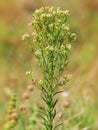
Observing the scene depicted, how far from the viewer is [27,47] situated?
946 centimetres

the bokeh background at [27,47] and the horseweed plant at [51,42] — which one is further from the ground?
the bokeh background at [27,47]

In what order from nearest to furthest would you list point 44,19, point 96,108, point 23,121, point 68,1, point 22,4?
point 44,19
point 23,121
point 96,108
point 68,1
point 22,4

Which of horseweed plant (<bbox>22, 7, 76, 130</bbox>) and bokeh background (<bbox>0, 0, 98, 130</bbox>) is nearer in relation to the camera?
horseweed plant (<bbox>22, 7, 76, 130</bbox>)

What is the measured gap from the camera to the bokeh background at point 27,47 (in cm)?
820

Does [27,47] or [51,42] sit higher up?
[27,47]

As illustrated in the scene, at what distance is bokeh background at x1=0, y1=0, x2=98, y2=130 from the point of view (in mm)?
8195

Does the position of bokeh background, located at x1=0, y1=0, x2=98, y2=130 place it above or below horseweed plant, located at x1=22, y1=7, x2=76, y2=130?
above

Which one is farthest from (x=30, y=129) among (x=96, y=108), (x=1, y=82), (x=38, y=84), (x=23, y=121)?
(x=1, y=82)

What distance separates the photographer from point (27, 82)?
26.1 feet

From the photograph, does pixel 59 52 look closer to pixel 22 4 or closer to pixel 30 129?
pixel 30 129

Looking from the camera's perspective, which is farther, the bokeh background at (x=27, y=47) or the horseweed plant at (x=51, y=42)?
the bokeh background at (x=27, y=47)

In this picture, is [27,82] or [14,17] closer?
[27,82]

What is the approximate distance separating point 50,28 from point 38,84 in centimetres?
38

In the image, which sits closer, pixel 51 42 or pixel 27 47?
pixel 51 42
